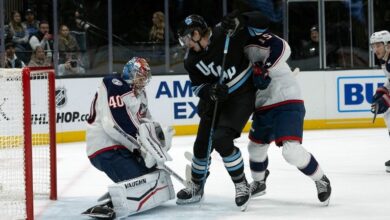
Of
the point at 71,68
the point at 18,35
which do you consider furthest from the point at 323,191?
the point at 18,35

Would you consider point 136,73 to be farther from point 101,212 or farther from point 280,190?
point 280,190

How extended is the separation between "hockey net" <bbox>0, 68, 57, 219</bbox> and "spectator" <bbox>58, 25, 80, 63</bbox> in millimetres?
3361

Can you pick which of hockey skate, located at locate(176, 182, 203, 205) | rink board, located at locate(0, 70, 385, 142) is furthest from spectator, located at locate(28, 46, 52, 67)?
hockey skate, located at locate(176, 182, 203, 205)

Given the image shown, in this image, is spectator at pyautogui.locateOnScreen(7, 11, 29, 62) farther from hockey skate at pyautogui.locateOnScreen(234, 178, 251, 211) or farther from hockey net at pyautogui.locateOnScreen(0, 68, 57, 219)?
hockey skate at pyautogui.locateOnScreen(234, 178, 251, 211)

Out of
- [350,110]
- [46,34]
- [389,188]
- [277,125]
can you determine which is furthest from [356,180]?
[46,34]

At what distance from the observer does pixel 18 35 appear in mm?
9070

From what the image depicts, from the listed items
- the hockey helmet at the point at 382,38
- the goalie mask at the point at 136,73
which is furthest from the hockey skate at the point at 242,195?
the hockey helmet at the point at 382,38

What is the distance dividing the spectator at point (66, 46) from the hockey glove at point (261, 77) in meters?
4.69

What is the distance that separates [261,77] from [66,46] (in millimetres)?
4888

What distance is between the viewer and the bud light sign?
9.40m

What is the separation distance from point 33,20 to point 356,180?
4.50 meters

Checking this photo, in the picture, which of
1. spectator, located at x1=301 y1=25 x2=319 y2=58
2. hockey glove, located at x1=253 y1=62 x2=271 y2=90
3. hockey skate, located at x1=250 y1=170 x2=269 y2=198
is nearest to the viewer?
hockey glove, located at x1=253 y1=62 x2=271 y2=90

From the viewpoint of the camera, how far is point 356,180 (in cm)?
584

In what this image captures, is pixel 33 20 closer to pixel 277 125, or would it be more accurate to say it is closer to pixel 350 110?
pixel 350 110
